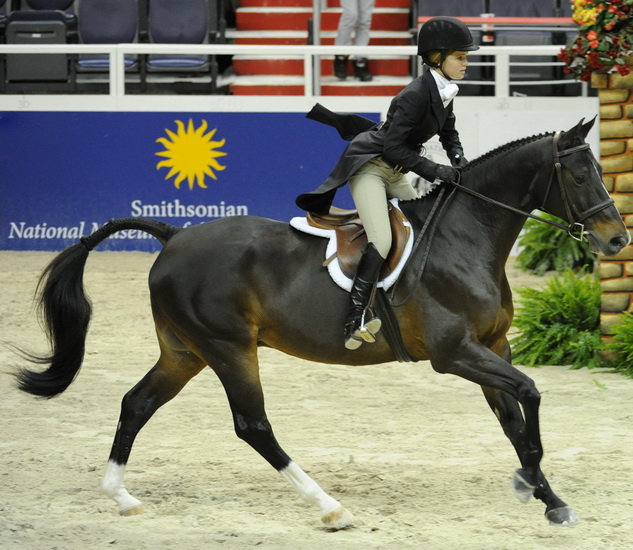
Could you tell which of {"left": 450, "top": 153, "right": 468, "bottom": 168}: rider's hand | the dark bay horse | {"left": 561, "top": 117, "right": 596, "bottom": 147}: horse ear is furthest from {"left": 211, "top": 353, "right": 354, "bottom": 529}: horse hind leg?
{"left": 561, "top": 117, "right": 596, "bottom": 147}: horse ear

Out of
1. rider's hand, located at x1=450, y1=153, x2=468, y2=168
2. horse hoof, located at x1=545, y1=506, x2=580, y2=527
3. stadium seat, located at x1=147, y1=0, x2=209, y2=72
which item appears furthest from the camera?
stadium seat, located at x1=147, y1=0, x2=209, y2=72

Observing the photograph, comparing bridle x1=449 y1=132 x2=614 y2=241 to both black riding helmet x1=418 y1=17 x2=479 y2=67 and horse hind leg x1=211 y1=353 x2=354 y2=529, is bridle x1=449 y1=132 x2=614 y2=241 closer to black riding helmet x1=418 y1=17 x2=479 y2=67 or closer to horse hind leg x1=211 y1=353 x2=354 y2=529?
black riding helmet x1=418 y1=17 x2=479 y2=67

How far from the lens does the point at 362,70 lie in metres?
14.2

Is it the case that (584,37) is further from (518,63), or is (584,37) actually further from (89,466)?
(518,63)

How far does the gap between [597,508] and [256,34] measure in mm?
11476

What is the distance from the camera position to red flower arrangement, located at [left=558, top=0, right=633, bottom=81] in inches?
312

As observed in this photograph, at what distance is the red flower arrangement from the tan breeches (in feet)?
10.8

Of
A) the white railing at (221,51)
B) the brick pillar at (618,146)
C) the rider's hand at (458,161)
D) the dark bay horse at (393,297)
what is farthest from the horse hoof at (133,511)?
the white railing at (221,51)

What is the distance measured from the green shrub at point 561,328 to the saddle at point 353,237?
148 inches

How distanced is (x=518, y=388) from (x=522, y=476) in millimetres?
413

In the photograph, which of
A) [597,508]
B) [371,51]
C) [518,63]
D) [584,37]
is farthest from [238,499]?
[518,63]

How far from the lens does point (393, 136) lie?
5012 mm

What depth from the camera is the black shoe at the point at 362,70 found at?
14.2m

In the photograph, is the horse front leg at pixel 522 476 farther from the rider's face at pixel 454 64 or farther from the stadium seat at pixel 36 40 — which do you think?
the stadium seat at pixel 36 40
